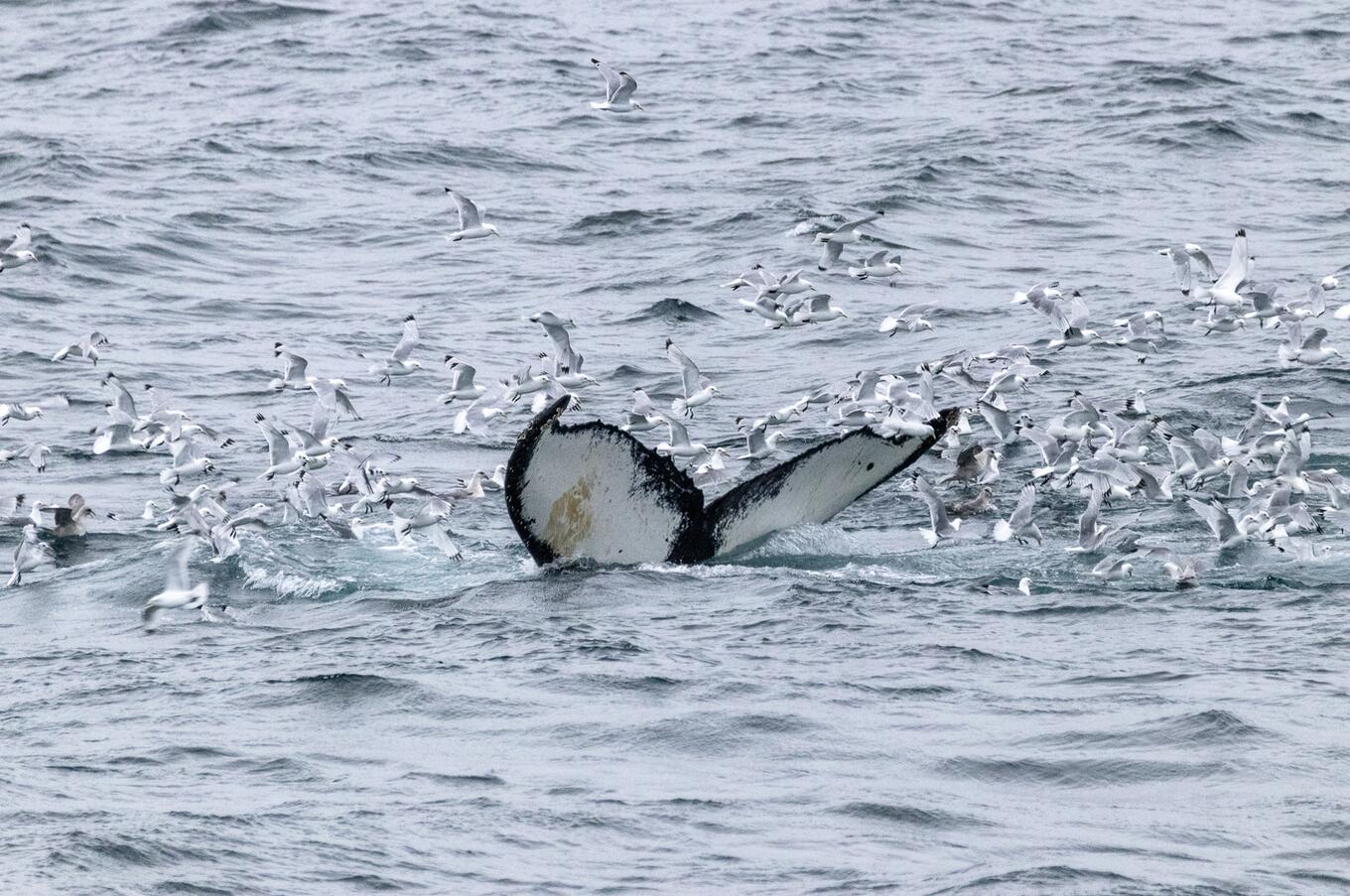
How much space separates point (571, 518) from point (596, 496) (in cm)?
28

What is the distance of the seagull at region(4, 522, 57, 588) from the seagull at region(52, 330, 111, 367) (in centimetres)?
582

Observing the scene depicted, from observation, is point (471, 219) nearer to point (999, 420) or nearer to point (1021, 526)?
point (999, 420)

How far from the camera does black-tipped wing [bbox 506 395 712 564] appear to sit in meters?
10.4

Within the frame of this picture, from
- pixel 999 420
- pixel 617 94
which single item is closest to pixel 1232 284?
pixel 999 420

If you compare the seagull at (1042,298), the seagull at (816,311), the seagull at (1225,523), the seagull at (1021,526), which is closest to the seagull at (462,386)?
the seagull at (816,311)

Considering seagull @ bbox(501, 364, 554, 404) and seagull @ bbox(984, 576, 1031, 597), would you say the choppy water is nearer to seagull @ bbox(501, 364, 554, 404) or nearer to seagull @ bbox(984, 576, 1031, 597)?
seagull @ bbox(984, 576, 1031, 597)

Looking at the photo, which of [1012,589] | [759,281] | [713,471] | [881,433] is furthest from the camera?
[759,281]

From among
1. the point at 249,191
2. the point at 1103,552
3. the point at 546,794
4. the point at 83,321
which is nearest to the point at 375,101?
the point at 249,191

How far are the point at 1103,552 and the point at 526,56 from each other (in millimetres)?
26671

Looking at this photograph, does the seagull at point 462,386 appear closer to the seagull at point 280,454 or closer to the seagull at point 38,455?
the seagull at point 280,454

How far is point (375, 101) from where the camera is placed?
3522 centimetres

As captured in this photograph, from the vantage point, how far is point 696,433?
711 inches

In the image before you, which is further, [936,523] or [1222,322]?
[1222,322]

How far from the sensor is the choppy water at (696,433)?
8.38 meters
